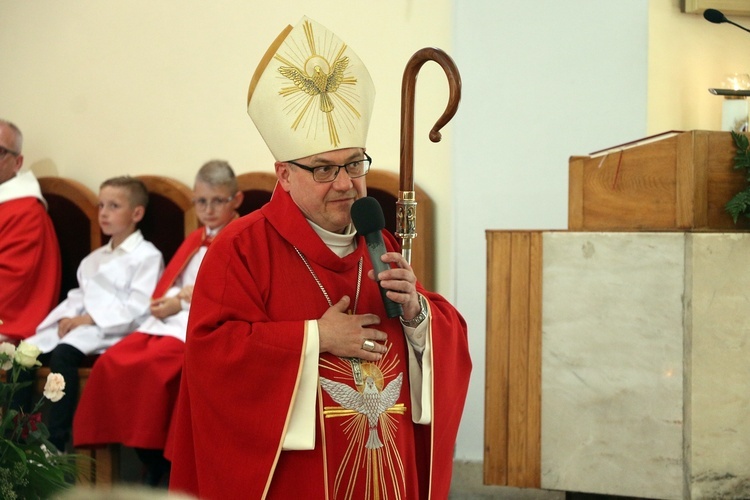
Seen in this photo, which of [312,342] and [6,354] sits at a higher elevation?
[312,342]

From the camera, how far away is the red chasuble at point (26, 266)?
5.38 metres

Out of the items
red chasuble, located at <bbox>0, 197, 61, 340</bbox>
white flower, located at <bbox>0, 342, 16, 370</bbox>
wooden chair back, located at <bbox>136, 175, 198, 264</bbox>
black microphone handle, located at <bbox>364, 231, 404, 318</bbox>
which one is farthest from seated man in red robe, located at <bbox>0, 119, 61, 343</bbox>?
black microphone handle, located at <bbox>364, 231, 404, 318</bbox>

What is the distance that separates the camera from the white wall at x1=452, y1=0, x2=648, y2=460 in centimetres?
470

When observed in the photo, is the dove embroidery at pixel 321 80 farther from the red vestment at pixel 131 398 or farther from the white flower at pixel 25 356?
the red vestment at pixel 131 398

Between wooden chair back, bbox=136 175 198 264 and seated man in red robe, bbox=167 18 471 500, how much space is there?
3030 millimetres

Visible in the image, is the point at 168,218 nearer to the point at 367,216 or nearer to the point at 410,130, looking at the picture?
the point at 410,130

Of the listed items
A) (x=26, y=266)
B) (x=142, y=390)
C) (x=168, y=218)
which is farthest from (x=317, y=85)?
(x=26, y=266)

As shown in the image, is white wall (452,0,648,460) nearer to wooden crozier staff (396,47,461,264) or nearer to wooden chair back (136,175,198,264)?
wooden chair back (136,175,198,264)

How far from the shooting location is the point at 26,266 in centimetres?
548

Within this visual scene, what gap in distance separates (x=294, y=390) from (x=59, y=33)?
4.70 m

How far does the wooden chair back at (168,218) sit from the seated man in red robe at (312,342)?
303cm

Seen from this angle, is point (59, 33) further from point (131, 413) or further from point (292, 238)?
point (292, 238)

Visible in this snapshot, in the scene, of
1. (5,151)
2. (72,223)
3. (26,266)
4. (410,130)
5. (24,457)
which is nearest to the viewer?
(24,457)

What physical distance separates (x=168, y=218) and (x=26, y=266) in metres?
0.85
